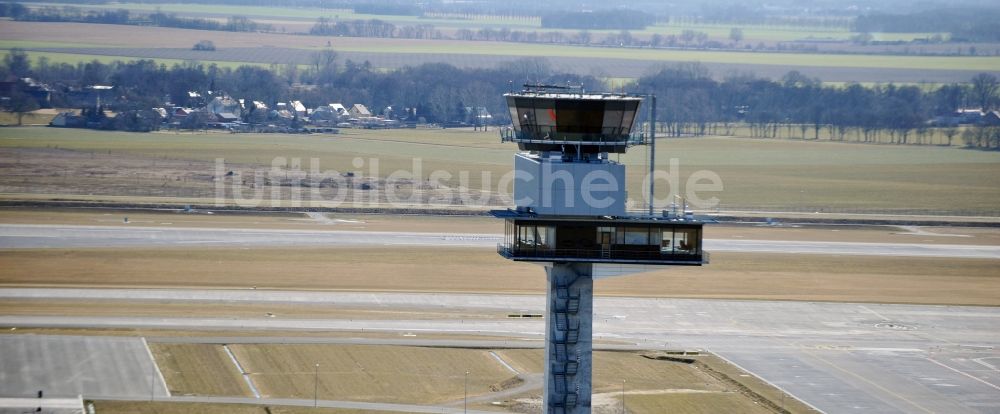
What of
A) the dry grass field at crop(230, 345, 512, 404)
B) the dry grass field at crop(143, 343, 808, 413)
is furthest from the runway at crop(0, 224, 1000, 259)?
the dry grass field at crop(230, 345, 512, 404)

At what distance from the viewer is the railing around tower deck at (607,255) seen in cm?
4962

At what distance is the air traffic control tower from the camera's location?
49562 mm

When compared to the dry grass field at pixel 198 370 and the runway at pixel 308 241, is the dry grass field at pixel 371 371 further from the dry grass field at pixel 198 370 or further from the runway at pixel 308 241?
the runway at pixel 308 241

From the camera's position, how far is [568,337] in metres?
50.4

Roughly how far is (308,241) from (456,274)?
16608 mm

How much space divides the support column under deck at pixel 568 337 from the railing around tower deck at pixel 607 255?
0.63 m

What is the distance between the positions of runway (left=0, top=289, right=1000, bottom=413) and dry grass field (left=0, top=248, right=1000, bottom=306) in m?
3.18

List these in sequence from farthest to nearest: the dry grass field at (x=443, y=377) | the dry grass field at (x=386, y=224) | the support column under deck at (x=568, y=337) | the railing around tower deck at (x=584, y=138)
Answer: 1. the dry grass field at (x=386, y=224)
2. the dry grass field at (x=443, y=377)
3. the support column under deck at (x=568, y=337)
4. the railing around tower deck at (x=584, y=138)

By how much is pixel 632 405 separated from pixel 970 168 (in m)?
141

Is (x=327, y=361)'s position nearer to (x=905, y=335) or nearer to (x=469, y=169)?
(x=905, y=335)

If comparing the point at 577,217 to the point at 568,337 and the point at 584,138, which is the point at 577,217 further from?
the point at 568,337

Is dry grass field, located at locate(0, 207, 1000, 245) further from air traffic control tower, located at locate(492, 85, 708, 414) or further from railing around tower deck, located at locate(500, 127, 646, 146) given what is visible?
railing around tower deck, located at locate(500, 127, 646, 146)

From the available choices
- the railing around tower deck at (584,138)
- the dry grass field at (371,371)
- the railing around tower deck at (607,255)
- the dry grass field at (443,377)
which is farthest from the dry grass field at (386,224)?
the railing around tower deck at (584,138)

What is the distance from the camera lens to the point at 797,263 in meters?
111
